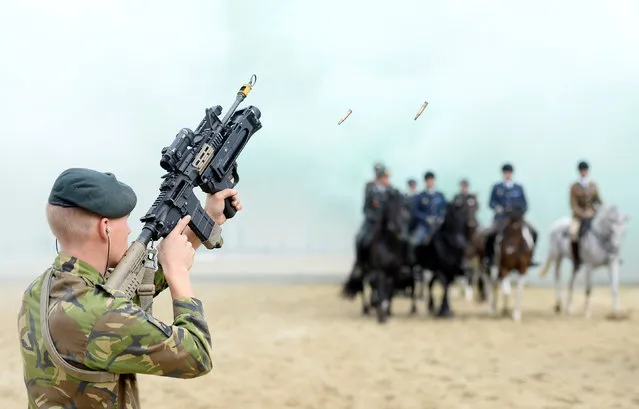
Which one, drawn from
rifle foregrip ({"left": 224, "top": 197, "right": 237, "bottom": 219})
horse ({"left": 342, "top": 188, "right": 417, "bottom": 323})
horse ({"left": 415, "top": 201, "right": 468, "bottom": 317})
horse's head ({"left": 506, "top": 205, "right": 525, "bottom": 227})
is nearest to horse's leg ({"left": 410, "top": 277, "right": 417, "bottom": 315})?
horse ({"left": 415, "top": 201, "right": 468, "bottom": 317})

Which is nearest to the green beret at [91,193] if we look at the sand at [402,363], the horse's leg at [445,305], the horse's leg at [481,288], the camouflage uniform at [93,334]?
the camouflage uniform at [93,334]

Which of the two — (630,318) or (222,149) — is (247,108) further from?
(630,318)

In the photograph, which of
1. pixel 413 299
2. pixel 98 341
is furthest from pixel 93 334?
pixel 413 299

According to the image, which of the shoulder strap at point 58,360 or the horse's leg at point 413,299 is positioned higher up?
the shoulder strap at point 58,360

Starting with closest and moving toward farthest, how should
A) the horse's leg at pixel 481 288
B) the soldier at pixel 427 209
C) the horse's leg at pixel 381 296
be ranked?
the horse's leg at pixel 381 296
the soldier at pixel 427 209
the horse's leg at pixel 481 288

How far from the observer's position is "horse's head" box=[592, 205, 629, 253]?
1191 cm

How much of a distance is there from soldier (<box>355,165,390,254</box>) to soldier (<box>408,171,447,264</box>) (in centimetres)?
251

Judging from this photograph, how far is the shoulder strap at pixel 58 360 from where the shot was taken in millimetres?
1957

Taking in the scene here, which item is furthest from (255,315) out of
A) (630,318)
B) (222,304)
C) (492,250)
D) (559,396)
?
(559,396)

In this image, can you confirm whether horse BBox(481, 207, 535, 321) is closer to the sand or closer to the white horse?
the sand

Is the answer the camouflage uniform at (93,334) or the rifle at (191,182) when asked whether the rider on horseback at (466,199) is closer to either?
the rifle at (191,182)

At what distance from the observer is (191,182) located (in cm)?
243

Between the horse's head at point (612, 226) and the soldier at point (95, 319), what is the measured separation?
1092 cm

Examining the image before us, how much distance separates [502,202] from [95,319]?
37.6 feet
